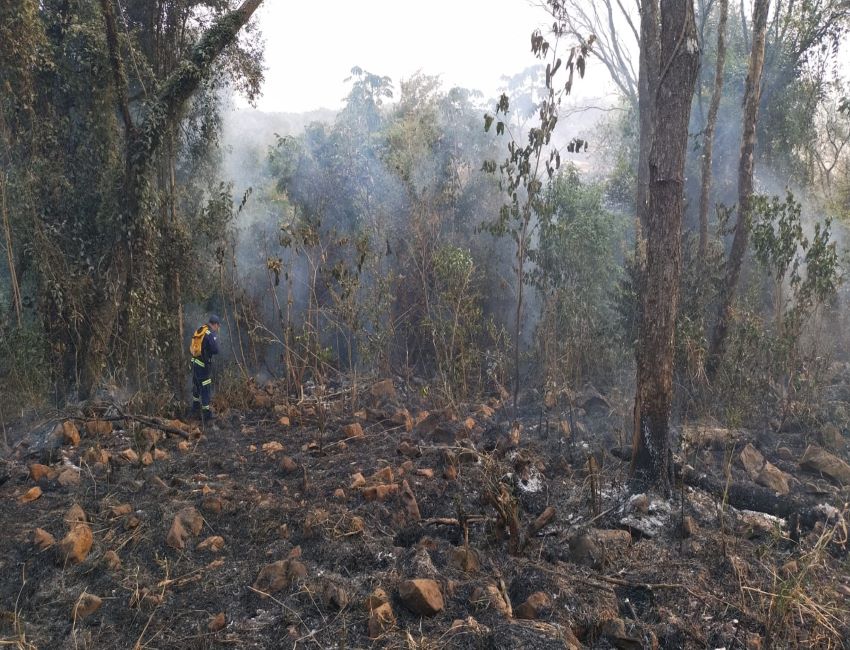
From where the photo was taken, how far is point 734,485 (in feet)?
19.1

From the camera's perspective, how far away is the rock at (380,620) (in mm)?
3703

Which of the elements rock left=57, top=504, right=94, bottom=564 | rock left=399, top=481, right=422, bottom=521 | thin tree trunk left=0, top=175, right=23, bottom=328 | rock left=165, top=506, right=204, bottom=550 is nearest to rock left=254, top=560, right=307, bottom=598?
rock left=165, top=506, right=204, bottom=550

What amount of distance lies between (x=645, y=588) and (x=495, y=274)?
923 cm

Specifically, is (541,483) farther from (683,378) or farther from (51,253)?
(51,253)

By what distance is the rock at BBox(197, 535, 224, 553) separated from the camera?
4.86 metres

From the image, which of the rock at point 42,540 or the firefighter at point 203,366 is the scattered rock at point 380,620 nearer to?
the rock at point 42,540

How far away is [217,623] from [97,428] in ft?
14.3

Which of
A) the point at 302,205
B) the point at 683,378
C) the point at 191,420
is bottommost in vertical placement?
the point at 191,420

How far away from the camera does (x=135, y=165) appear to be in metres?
8.88

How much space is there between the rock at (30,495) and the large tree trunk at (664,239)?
→ 16.7 feet

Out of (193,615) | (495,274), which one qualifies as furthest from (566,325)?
(193,615)

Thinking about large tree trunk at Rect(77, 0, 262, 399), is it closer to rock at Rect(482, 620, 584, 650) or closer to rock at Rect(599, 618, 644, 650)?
rock at Rect(482, 620, 584, 650)

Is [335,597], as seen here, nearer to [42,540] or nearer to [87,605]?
[87,605]

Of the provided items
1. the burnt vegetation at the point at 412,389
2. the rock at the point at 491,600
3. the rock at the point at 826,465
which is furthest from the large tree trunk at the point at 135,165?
the rock at the point at 826,465
